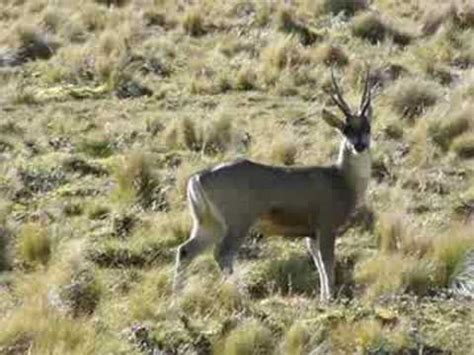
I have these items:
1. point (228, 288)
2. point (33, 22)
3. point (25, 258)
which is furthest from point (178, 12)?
point (228, 288)

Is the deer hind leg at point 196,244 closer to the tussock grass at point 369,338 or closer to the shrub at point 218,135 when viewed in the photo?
the tussock grass at point 369,338

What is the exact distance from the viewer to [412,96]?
12828 millimetres

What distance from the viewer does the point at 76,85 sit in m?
14.1

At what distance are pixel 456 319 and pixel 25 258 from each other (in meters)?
3.18

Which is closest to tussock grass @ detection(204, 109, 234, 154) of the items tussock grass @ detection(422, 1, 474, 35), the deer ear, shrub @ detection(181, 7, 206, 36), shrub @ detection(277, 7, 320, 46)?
the deer ear

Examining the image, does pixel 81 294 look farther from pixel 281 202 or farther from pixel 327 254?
pixel 327 254

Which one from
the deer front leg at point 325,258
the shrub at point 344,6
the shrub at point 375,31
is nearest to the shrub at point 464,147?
the deer front leg at point 325,258

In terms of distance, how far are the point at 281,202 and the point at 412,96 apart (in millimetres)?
5669

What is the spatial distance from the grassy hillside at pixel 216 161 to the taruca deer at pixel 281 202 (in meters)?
0.23

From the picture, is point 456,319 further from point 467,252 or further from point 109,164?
point 109,164

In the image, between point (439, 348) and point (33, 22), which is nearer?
point (439, 348)

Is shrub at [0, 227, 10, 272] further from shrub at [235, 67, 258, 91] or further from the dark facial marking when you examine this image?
shrub at [235, 67, 258, 91]

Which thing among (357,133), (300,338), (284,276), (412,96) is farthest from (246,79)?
(300,338)

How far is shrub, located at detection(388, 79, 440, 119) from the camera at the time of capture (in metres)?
12.6
